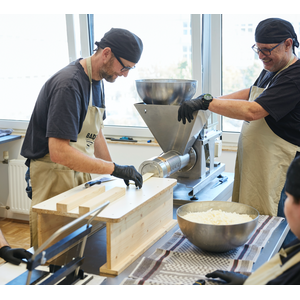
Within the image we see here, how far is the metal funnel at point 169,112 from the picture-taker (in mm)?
2005

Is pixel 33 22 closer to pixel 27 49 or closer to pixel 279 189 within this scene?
pixel 27 49

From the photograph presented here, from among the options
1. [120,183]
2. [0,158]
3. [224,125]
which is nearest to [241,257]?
[120,183]

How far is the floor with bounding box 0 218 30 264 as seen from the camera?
150 inches

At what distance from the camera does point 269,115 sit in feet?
6.69

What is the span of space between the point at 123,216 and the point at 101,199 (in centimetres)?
17

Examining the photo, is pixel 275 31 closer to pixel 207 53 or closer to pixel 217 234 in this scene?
pixel 217 234

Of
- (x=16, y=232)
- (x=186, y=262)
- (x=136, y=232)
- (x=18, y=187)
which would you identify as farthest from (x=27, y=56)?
(x=186, y=262)

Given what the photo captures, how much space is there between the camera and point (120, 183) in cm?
187

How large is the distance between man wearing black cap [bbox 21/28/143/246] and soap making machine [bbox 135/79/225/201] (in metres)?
0.23

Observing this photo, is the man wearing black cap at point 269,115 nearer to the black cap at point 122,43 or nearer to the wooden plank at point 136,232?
the black cap at point 122,43

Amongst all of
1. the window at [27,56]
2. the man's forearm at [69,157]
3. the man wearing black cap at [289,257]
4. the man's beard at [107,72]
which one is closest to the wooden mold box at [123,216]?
the man's forearm at [69,157]

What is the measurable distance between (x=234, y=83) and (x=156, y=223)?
2.11 metres

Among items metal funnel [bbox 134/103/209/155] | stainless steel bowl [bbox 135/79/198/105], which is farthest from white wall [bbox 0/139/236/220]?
stainless steel bowl [bbox 135/79/198/105]

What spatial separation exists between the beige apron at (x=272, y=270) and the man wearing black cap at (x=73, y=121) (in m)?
0.74
